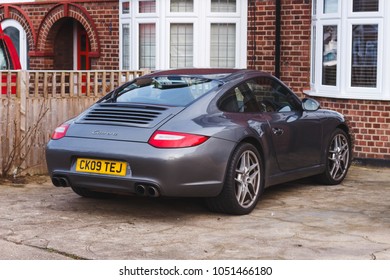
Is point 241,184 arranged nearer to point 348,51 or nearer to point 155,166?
point 155,166

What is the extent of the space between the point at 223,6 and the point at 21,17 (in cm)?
579

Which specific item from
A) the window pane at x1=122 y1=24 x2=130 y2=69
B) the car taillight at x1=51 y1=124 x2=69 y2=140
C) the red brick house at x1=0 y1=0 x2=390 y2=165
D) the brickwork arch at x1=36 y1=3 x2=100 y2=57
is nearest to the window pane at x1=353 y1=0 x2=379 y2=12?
the red brick house at x1=0 y1=0 x2=390 y2=165

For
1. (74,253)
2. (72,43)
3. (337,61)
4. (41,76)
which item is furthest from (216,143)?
(72,43)

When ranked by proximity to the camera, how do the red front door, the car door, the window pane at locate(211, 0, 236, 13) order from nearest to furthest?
the car door < the window pane at locate(211, 0, 236, 13) < the red front door

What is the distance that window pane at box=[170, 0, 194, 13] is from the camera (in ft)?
47.4

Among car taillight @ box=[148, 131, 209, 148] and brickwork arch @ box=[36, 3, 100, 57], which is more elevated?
brickwork arch @ box=[36, 3, 100, 57]

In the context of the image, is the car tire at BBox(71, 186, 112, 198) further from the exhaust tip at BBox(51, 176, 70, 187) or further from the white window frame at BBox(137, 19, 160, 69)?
the white window frame at BBox(137, 19, 160, 69)

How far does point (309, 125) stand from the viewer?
9117 mm

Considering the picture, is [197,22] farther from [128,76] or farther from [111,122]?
[111,122]

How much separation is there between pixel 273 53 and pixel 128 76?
10.6 feet

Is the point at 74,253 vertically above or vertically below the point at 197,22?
below

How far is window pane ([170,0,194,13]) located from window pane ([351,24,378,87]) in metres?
3.43

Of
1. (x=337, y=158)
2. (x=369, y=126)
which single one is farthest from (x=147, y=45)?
(x=337, y=158)

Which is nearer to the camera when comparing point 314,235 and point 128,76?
point 314,235
